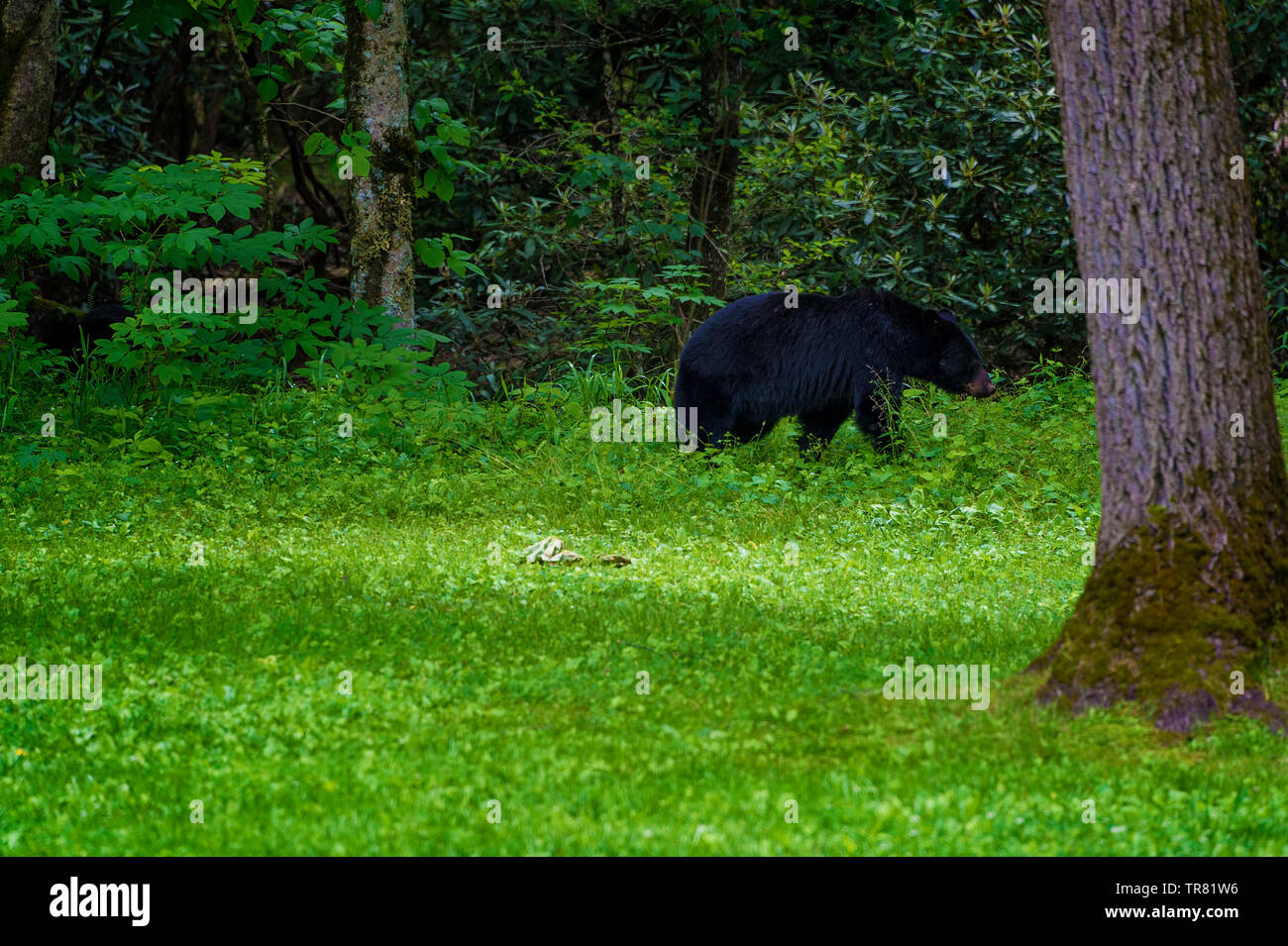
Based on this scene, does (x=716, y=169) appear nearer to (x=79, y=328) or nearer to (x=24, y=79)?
(x=79, y=328)

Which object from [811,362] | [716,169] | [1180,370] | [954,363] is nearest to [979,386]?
[954,363]

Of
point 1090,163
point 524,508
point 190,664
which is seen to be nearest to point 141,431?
point 524,508

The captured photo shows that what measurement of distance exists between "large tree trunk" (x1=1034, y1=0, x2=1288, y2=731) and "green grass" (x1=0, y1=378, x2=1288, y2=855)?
37 centimetres

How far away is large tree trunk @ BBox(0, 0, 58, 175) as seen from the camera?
13.2 metres

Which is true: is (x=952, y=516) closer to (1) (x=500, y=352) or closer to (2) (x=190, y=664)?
(2) (x=190, y=664)

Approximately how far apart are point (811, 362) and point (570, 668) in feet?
21.3

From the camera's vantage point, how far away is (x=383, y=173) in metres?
13.5

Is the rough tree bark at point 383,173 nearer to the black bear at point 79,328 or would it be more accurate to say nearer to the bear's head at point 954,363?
the black bear at point 79,328

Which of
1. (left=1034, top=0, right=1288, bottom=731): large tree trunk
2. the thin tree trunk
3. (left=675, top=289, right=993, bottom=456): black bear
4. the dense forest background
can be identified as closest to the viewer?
(left=1034, top=0, right=1288, bottom=731): large tree trunk

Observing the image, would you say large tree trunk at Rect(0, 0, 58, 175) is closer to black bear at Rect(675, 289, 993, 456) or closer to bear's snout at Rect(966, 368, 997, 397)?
black bear at Rect(675, 289, 993, 456)

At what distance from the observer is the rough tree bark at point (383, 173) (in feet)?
43.2

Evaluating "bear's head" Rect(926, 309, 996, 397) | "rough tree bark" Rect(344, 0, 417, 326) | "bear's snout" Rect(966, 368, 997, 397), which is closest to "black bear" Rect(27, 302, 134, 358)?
"rough tree bark" Rect(344, 0, 417, 326)

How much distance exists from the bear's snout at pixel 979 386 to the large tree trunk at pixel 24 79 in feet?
30.1

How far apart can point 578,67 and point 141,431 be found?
808 centimetres
